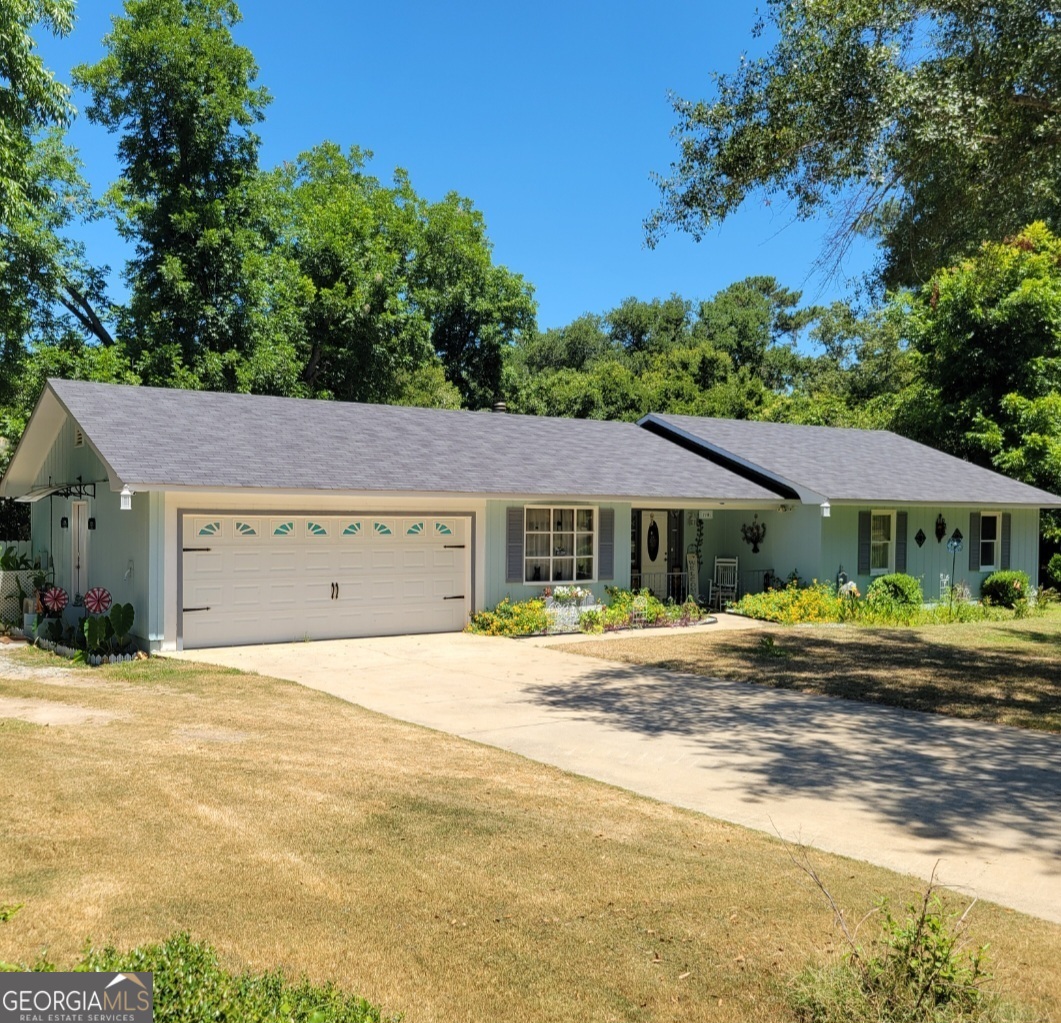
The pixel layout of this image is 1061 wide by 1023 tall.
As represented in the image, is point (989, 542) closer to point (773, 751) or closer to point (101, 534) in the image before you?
point (773, 751)

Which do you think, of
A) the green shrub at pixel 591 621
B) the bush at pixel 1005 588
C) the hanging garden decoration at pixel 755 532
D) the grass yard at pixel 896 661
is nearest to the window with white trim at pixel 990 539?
the bush at pixel 1005 588

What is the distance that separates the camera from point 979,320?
28891 millimetres

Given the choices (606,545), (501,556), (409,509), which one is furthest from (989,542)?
(409,509)

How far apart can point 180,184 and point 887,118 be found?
74.8 ft

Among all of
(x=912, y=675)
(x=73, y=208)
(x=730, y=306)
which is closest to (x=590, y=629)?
(x=912, y=675)

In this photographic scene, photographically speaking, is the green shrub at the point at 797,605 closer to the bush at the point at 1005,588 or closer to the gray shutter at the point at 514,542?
the bush at the point at 1005,588

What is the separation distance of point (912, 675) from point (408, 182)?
3351 centimetres

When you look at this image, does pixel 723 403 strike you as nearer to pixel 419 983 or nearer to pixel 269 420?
pixel 269 420

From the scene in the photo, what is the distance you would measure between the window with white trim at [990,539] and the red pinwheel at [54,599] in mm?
21446

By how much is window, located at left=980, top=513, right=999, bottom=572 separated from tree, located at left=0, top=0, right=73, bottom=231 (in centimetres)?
2287

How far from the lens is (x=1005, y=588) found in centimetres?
2344

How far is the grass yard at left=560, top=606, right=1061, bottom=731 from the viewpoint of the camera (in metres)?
11.3

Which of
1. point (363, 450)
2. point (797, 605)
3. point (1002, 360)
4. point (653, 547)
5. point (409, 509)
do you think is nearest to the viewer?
point (409, 509)

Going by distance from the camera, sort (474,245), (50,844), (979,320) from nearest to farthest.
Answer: (50,844) < (979,320) < (474,245)
